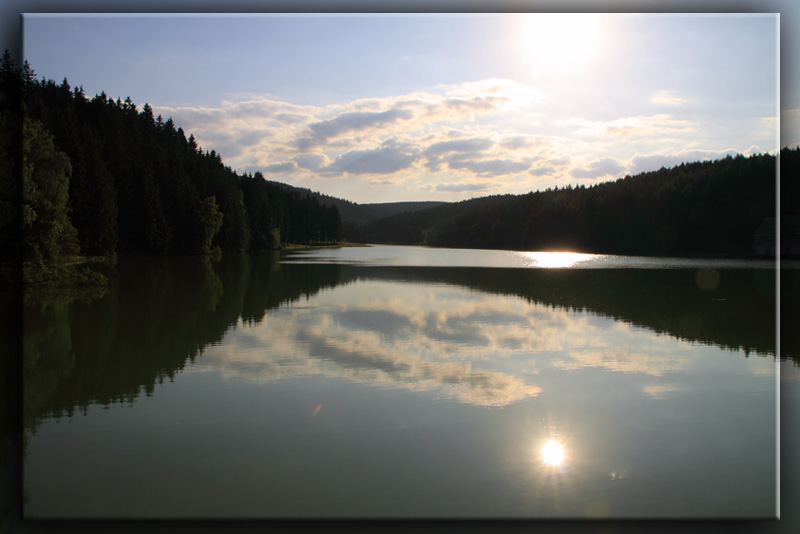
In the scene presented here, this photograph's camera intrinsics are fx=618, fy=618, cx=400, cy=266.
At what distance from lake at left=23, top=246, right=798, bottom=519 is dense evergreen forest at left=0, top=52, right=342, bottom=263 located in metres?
2.64

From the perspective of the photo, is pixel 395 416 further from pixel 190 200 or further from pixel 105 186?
pixel 190 200

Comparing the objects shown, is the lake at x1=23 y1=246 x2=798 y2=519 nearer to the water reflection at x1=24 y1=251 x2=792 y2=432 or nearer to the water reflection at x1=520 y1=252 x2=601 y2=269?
the water reflection at x1=24 y1=251 x2=792 y2=432

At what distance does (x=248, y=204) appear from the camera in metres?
79.4

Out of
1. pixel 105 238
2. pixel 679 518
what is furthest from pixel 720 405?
pixel 105 238

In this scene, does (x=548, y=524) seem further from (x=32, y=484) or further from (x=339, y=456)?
(x=32, y=484)

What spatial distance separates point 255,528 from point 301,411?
2.74 m

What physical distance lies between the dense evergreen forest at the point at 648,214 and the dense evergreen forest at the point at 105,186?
12.7 m

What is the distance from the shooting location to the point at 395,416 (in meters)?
7.37

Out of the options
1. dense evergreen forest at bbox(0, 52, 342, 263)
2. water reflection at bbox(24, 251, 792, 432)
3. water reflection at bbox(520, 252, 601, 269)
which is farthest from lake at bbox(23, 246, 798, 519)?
water reflection at bbox(520, 252, 601, 269)

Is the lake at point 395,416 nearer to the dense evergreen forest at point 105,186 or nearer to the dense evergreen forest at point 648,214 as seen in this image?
the dense evergreen forest at point 105,186

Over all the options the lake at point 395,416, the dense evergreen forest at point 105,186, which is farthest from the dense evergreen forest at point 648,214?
the dense evergreen forest at point 105,186

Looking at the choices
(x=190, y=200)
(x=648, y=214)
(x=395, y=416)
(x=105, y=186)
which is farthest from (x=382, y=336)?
(x=648, y=214)

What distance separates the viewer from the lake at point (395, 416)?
5.27 m

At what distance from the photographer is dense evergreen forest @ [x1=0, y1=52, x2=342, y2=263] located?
1189 centimetres
